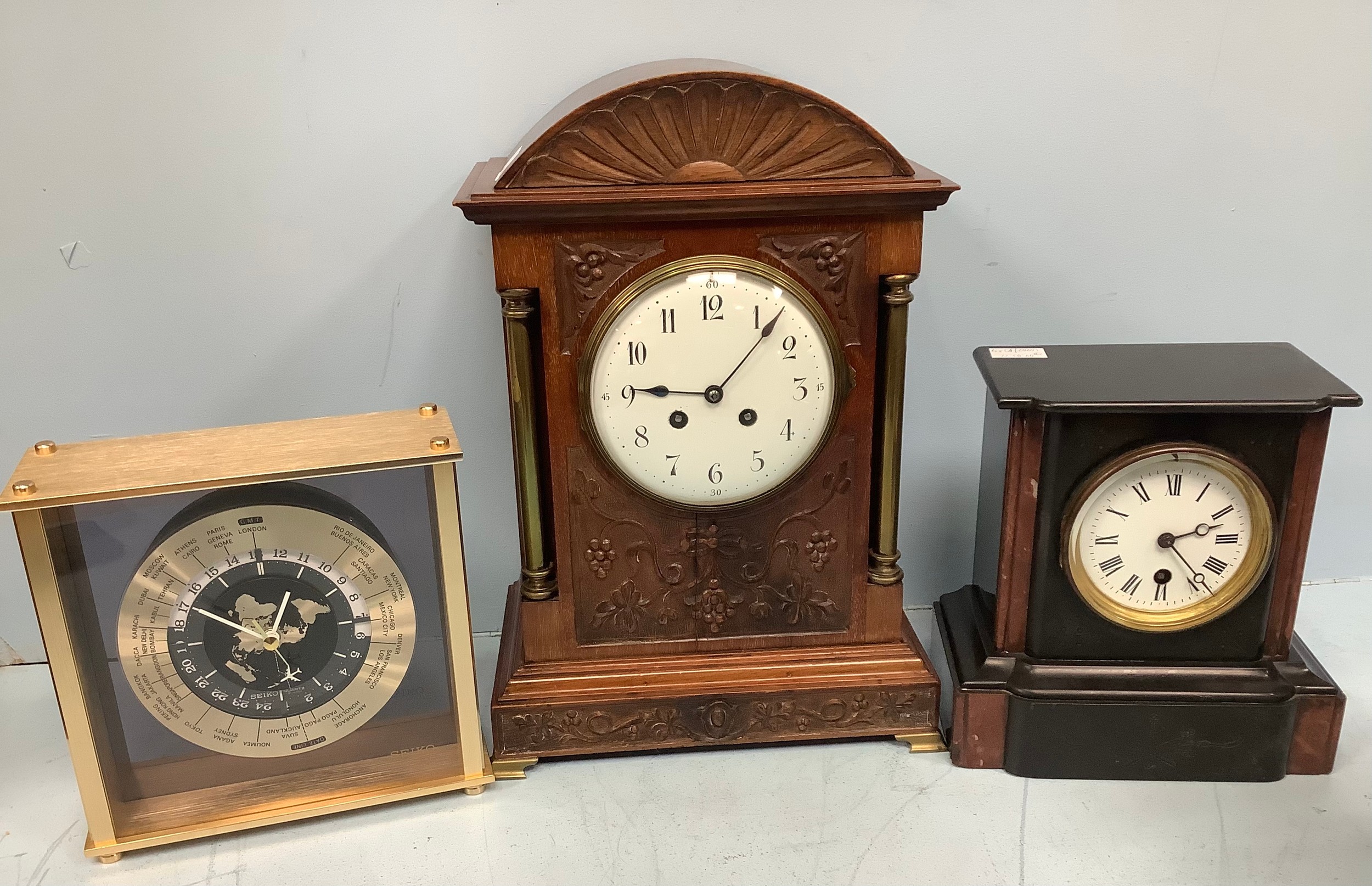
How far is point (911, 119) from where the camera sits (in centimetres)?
150

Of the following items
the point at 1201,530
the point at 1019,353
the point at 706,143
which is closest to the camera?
the point at 706,143

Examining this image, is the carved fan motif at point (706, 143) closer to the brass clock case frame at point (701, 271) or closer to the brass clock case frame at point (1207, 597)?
the brass clock case frame at point (701, 271)

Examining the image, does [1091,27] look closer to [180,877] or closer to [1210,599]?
[1210,599]

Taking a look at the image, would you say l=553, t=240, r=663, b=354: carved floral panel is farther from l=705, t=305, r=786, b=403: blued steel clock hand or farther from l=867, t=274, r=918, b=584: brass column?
l=867, t=274, r=918, b=584: brass column

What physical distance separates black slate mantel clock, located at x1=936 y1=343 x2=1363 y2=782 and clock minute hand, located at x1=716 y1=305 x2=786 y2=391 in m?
0.27

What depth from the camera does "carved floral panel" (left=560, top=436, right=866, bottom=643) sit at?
53.1 inches

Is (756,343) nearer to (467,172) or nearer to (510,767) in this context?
(467,172)

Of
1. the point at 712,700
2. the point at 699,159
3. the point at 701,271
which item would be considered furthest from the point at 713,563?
the point at 699,159

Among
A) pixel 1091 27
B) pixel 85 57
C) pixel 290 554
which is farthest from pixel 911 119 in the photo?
pixel 85 57

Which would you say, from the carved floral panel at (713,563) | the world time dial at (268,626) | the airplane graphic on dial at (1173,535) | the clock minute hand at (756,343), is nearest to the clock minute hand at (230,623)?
the world time dial at (268,626)

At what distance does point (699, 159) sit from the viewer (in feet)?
3.89

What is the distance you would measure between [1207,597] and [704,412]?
66 centimetres

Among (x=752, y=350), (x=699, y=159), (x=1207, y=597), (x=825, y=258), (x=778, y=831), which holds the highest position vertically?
(x=699, y=159)

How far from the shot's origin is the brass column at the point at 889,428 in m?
1.27
